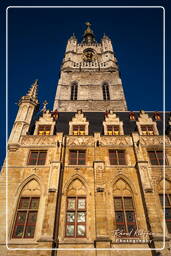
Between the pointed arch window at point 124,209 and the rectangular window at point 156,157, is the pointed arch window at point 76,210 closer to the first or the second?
the pointed arch window at point 124,209

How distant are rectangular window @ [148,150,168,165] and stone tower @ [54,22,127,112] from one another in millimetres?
15114

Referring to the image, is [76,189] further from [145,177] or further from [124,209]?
[145,177]

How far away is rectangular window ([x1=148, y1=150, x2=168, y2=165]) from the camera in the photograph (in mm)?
14083

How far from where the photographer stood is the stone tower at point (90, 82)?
30.7 meters

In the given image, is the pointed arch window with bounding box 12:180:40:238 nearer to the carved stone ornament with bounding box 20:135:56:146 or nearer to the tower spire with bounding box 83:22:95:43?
the carved stone ornament with bounding box 20:135:56:146

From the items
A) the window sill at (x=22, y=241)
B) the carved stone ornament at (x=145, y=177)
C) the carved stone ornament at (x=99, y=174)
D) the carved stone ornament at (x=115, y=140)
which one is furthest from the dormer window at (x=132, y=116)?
the window sill at (x=22, y=241)

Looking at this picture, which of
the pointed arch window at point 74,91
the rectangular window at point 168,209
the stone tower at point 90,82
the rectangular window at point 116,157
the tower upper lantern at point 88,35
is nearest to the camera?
the rectangular window at point 168,209

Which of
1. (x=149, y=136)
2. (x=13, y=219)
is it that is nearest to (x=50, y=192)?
(x=13, y=219)

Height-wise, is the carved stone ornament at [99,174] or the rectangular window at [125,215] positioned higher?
the carved stone ornament at [99,174]

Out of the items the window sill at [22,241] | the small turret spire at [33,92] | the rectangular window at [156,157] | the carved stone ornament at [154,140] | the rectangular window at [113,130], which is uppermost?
the small turret spire at [33,92]

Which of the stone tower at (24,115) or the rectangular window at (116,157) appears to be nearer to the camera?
the rectangular window at (116,157)

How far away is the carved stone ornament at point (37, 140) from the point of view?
1521 centimetres

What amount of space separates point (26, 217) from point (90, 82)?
28446mm

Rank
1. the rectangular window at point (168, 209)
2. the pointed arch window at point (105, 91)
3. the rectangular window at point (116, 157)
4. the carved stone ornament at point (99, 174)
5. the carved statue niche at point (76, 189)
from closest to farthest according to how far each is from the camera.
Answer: the rectangular window at point (168, 209), the carved stone ornament at point (99, 174), the carved statue niche at point (76, 189), the rectangular window at point (116, 157), the pointed arch window at point (105, 91)
